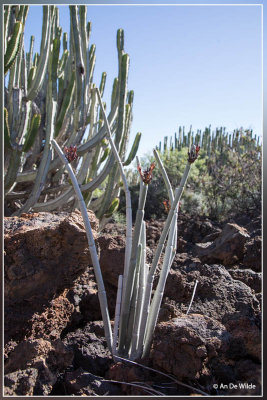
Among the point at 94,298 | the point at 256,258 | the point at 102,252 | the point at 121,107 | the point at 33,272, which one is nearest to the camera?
the point at 33,272

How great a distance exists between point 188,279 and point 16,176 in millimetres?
2773

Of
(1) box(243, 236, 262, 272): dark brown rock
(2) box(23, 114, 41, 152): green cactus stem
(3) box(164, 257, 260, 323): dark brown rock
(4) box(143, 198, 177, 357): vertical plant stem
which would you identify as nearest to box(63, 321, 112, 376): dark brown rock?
(4) box(143, 198, 177, 357): vertical plant stem

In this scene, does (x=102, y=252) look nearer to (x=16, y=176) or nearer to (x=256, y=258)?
(x=256, y=258)

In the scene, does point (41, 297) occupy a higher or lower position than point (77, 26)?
lower

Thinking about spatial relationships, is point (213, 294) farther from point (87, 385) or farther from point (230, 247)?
point (230, 247)

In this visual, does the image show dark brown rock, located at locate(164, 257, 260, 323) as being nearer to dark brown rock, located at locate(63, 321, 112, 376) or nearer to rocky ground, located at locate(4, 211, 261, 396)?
rocky ground, located at locate(4, 211, 261, 396)

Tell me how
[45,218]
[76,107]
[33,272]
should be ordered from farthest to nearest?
[76,107] < [45,218] < [33,272]

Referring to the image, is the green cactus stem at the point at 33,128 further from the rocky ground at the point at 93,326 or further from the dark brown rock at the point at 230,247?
the dark brown rock at the point at 230,247

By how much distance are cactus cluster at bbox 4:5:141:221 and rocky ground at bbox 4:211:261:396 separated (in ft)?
6.94

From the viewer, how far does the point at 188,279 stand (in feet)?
10.8

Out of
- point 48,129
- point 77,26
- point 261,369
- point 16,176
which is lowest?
point 261,369

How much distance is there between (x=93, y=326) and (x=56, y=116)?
12.2 feet

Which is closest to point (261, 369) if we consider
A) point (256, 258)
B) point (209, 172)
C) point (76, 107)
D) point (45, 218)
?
point (45, 218)

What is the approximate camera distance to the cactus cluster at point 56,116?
5.25 meters
